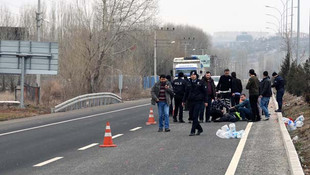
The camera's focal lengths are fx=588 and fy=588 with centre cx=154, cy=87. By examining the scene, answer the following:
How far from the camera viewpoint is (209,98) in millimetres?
21984

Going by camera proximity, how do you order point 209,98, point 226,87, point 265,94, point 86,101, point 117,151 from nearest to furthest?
point 117,151
point 209,98
point 265,94
point 226,87
point 86,101

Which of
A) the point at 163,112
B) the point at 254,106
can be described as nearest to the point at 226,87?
the point at 254,106

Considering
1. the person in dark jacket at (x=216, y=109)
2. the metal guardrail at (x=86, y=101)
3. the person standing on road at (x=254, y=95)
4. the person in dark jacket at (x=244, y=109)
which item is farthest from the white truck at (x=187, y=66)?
the person standing on road at (x=254, y=95)

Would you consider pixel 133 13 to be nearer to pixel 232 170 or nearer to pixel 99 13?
pixel 99 13

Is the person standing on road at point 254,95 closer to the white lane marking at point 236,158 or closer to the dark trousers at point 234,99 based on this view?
the dark trousers at point 234,99

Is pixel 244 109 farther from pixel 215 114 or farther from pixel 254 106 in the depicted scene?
pixel 215 114

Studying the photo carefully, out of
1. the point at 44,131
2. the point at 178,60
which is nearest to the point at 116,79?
the point at 178,60

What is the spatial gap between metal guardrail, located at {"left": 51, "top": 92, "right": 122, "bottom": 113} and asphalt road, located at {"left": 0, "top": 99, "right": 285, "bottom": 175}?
34.2 ft

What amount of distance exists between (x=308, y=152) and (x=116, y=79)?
148 ft

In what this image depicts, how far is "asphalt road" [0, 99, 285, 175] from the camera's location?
1080 centimetres

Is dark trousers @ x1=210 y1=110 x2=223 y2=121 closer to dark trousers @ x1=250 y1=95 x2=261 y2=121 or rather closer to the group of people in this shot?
the group of people

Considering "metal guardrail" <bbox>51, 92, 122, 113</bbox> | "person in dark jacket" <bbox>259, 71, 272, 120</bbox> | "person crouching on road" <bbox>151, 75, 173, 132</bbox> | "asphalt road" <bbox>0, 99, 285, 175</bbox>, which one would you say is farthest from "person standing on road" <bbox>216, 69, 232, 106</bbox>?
"metal guardrail" <bbox>51, 92, 122, 113</bbox>

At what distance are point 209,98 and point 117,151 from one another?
9.08m

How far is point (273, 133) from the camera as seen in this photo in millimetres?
17250
